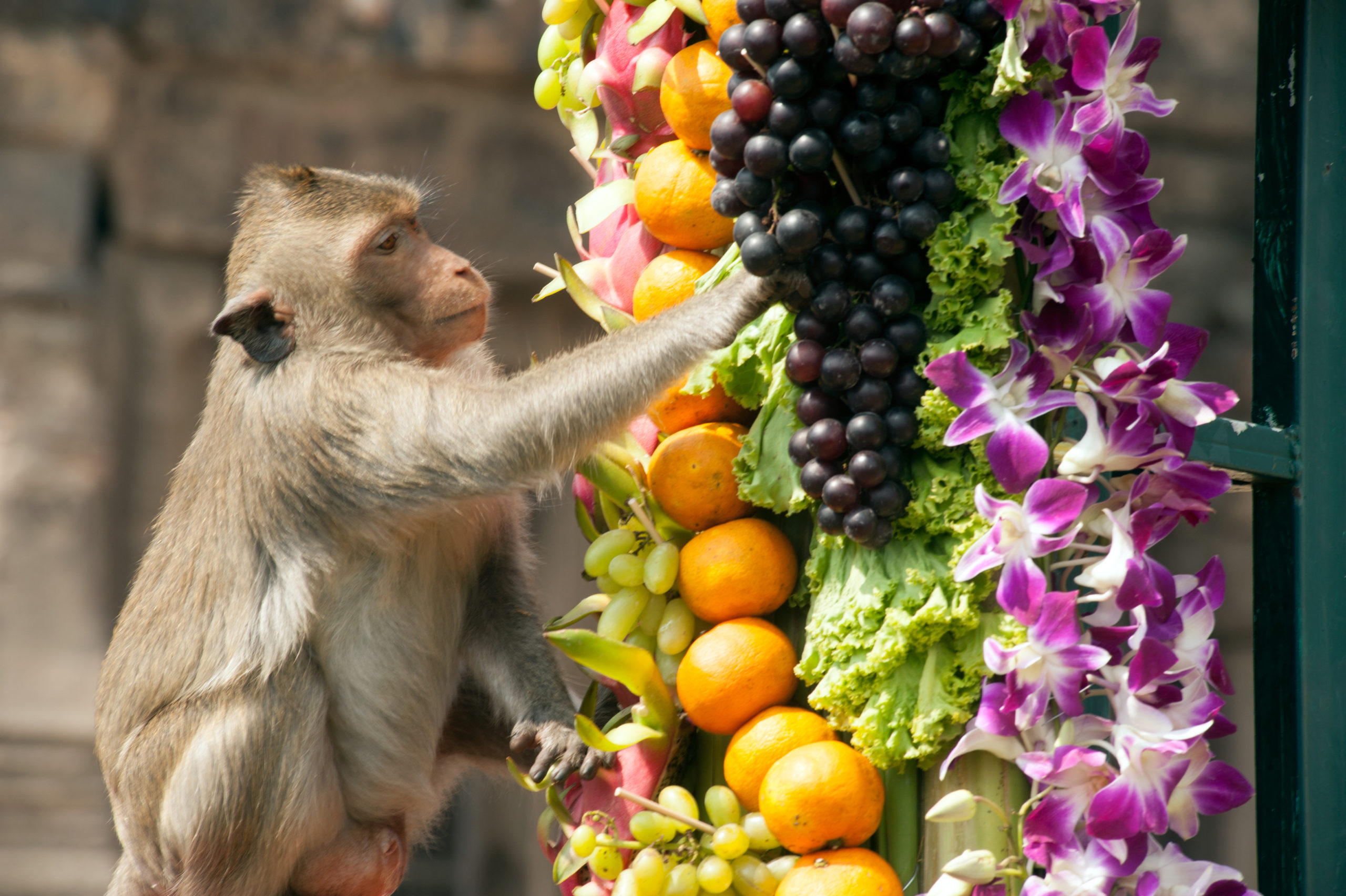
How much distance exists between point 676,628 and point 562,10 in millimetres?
1206

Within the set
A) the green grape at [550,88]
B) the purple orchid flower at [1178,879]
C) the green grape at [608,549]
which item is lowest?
the purple orchid flower at [1178,879]

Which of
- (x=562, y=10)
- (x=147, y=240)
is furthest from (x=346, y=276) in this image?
(x=147, y=240)

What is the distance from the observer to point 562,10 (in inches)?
99.0

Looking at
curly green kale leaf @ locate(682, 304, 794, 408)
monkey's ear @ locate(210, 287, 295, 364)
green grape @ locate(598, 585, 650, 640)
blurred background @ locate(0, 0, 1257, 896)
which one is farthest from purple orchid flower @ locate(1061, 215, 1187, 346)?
blurred background @ locate(0, 0, 1257, 896)

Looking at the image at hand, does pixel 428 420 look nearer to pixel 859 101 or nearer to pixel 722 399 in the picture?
pixel 722 399

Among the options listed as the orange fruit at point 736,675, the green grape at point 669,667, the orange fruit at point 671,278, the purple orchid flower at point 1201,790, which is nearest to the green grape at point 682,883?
the orange fruit at point 736,675

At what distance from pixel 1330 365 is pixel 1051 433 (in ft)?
1.99

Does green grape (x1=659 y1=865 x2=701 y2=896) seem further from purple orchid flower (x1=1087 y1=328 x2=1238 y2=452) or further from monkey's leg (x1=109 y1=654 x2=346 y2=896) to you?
purple orchid flower (x1=1087 y1=328 x2=1238 y2=452)

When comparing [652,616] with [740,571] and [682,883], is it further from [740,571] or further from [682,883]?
[682,883]

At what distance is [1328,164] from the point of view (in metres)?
2.20

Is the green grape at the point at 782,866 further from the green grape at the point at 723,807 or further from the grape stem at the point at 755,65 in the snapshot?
the grape stem at the point at 755,65

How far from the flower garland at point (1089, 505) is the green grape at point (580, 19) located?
0.95 meters

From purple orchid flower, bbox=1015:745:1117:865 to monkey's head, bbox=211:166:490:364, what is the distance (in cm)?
150

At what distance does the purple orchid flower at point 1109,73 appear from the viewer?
182 centimetres
